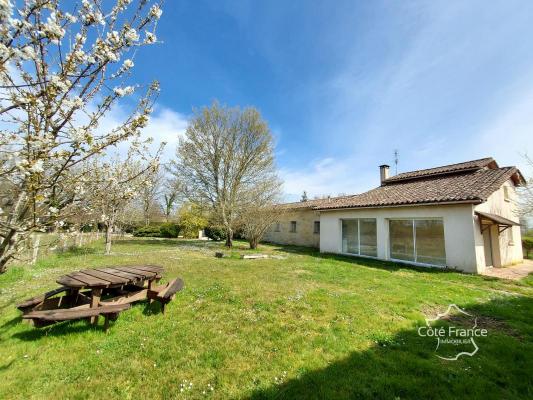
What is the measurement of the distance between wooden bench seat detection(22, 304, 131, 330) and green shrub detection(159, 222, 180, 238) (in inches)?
1042

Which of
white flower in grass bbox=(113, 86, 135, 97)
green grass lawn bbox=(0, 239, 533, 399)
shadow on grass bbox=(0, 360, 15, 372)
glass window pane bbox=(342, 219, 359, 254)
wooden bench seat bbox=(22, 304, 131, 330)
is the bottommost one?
shadow on grass bbox=(0, 360, 15, 372)

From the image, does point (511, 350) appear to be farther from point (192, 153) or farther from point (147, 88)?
point (192, 153)

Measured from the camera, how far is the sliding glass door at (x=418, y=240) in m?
11.2

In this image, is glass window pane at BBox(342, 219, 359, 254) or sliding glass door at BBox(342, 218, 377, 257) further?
glass window pane at BBox(342, 219, 359, 254)

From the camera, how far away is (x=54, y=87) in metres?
2.09

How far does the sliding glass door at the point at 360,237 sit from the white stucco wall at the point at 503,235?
4.61 meters

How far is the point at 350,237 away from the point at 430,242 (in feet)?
14.7

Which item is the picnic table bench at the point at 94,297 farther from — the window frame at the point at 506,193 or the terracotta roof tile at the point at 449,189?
the window frame at the point at 506,193

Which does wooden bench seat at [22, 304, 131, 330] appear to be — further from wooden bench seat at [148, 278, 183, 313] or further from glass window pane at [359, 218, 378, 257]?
glass window pane at [359, 218, 378, 257]

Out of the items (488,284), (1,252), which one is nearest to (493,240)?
(488,284)

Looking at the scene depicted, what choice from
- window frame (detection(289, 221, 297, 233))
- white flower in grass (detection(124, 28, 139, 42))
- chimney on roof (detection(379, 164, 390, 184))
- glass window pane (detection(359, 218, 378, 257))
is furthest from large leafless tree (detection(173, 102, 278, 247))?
white flower in grass (detection(124, 28, 139, 42))

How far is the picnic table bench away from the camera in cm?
414

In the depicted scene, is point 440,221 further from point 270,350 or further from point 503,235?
point 270,350

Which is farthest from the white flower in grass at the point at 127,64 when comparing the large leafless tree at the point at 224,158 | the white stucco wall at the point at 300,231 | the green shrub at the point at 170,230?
the green shrub at the point at 170,230
